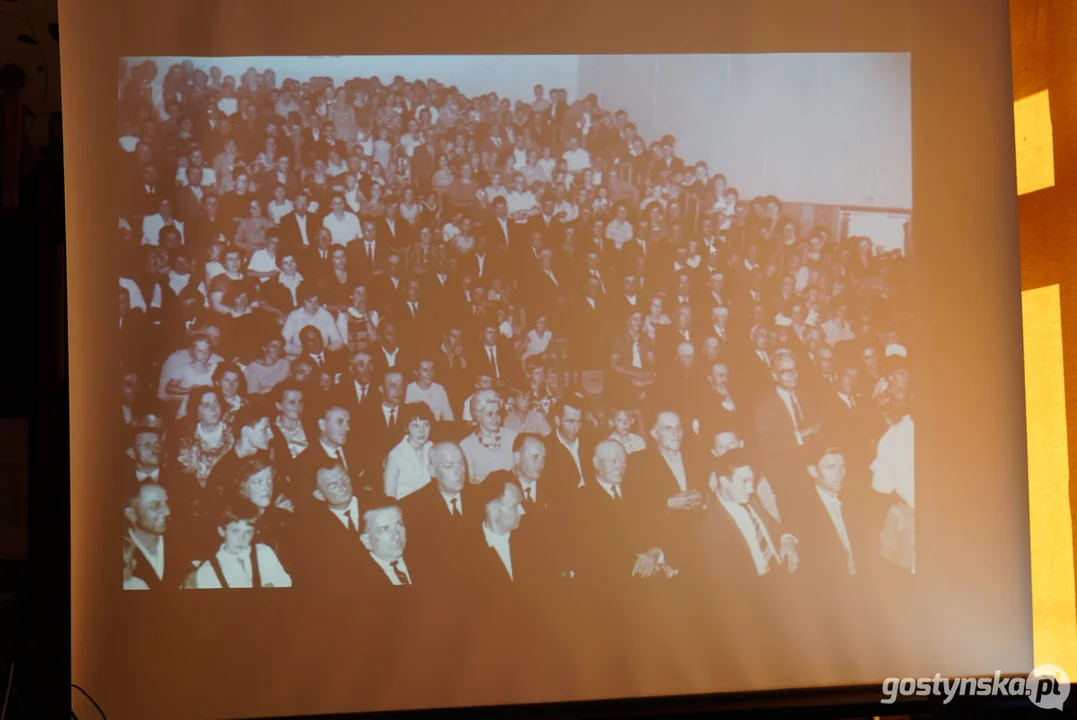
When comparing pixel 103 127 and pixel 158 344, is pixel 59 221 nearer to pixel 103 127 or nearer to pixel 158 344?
pixel 103 127

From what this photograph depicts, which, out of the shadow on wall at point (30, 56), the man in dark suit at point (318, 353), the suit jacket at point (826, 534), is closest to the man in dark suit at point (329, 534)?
the man in dark suit at point (318, 353)

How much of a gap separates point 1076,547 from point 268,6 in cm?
287

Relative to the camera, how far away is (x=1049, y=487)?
2174 mm

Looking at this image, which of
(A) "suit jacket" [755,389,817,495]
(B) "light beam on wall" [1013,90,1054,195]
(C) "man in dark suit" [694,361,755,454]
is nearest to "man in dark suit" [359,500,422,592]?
(C) "man in dark suit" [694,361,755,454]

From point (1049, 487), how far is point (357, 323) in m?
2.16

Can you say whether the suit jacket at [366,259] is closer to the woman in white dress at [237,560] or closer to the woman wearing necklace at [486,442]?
the woman wearing necklace at [486,442]

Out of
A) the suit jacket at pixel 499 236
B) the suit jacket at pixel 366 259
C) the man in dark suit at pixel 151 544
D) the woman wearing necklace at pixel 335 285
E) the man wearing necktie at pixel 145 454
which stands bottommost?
the man in dark suit at pixel 151 544

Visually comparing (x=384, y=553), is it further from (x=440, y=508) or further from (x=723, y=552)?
(x=723, y=552)

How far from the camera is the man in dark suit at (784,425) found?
78.7 inches

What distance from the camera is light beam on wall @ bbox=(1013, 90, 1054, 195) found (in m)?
2.19

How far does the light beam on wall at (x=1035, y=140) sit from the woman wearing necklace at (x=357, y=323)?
208 cm

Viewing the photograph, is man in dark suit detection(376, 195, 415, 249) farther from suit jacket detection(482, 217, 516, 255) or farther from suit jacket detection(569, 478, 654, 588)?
suit jacket detection(569, 478, 654, 588)

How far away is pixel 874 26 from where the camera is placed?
81.0 inches

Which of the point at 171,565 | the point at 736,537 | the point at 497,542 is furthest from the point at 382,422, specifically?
the point at 736,537
